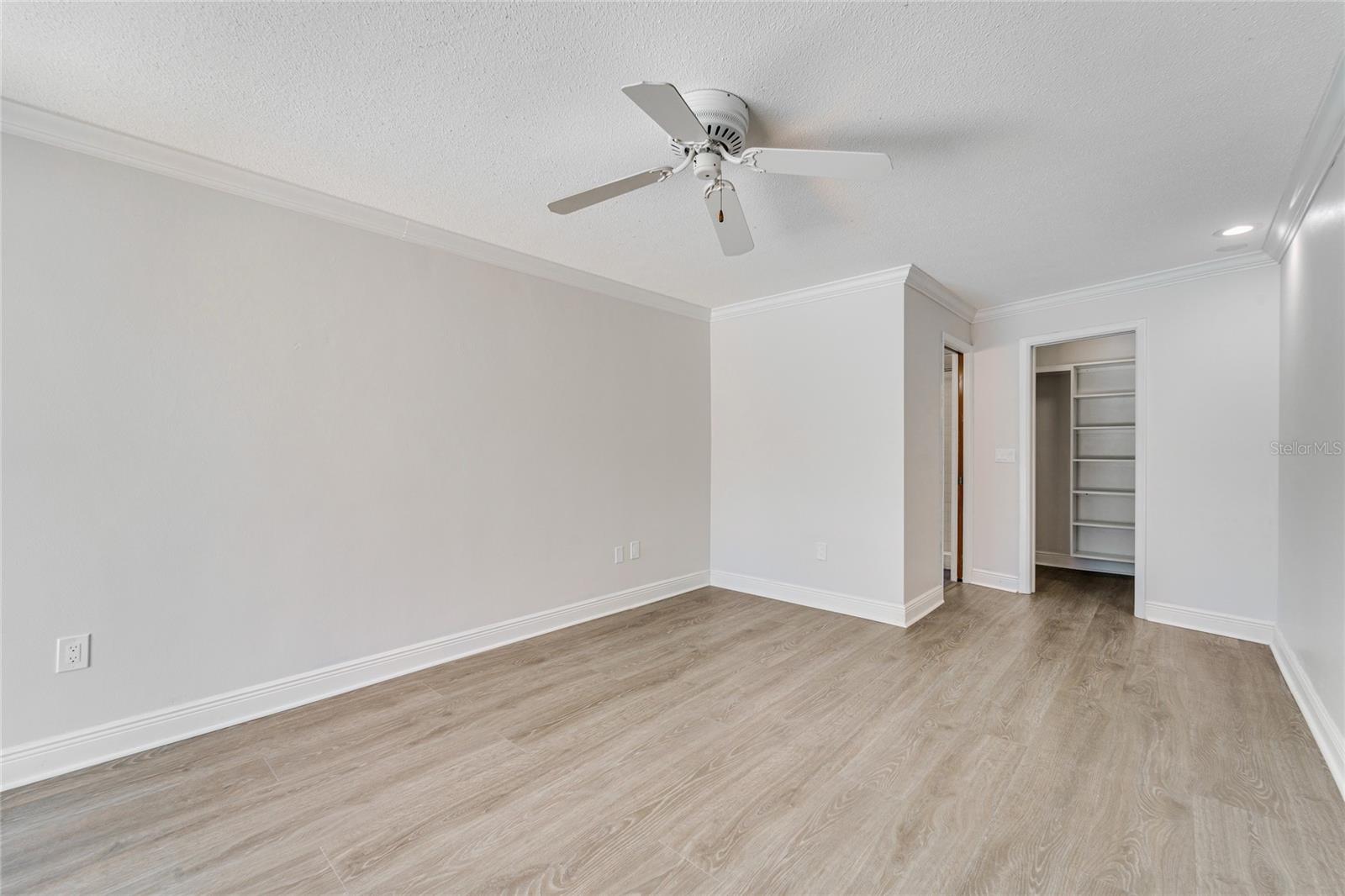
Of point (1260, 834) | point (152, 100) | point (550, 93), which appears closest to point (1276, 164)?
point (1260, 834)

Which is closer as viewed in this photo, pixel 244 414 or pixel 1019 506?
pixel 244 414

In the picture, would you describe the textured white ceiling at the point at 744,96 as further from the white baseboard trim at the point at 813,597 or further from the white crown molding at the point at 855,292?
the white baseboard trim at the point at 813,597

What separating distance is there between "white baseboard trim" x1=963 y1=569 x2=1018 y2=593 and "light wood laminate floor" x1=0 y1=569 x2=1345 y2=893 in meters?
1.32

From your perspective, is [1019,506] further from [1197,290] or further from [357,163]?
[357,163]

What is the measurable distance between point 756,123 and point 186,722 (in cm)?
319

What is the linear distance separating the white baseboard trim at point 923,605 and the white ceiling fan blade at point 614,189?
304 centimetres

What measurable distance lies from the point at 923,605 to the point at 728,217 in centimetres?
301

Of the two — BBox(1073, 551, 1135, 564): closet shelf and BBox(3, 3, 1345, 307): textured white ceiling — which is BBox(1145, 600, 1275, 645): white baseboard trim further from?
BBox(3, 3, 1345, 307): textured white ceiling

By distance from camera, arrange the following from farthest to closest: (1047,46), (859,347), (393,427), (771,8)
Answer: (859,347)
(393,427)
(1047,46)
(771,8)

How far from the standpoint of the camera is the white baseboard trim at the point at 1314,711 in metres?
1.96

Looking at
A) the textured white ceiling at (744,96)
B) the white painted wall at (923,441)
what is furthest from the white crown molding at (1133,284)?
the textured white ceiling at (744,96)

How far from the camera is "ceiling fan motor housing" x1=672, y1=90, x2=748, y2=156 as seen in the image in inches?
70.4

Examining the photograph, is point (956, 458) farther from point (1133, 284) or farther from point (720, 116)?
point (720, 116)

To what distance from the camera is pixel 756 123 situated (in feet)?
6.48
